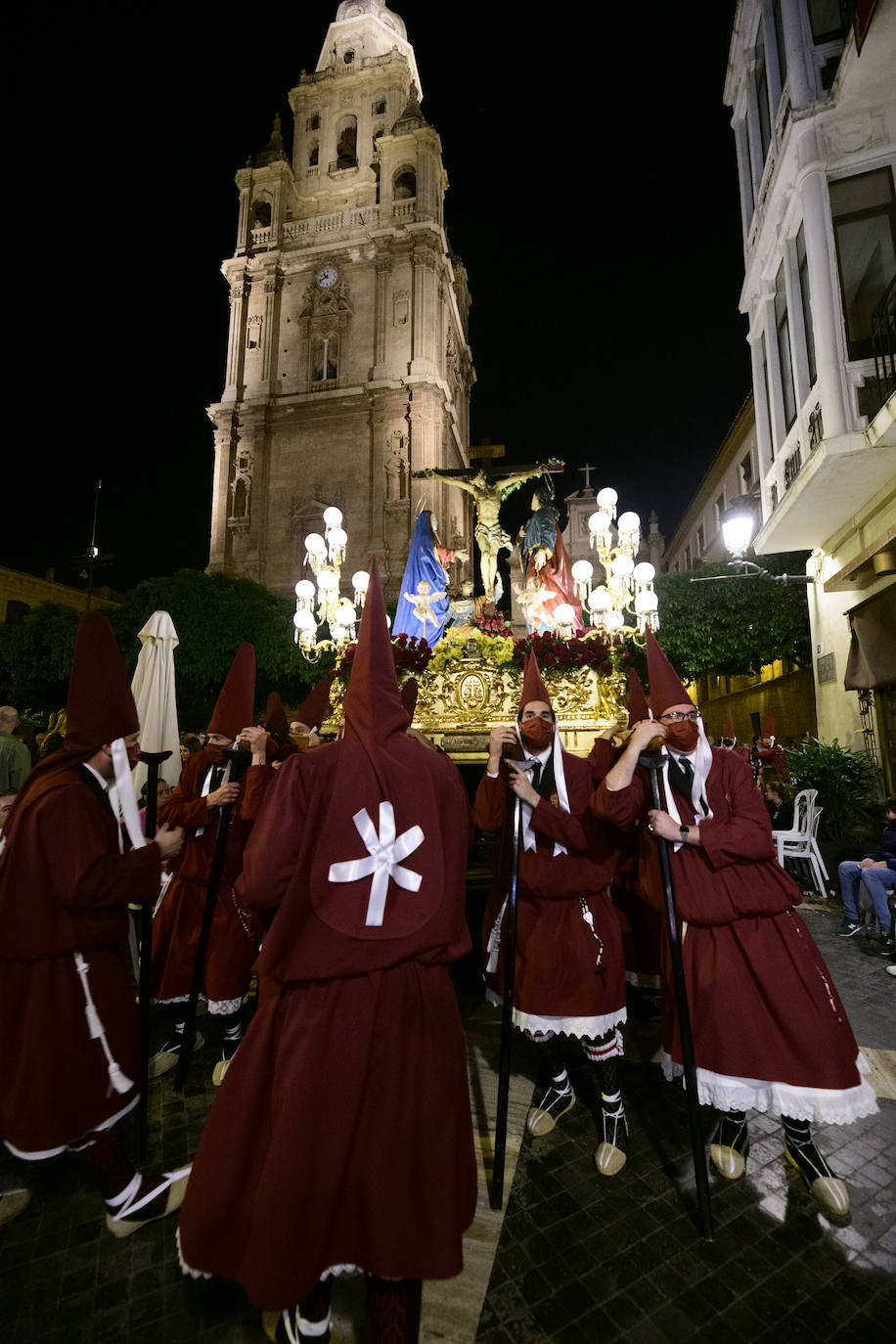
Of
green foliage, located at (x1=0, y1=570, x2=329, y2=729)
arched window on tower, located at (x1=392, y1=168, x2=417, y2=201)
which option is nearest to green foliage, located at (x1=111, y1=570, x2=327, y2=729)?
green foliage, located at (x1=0, y1=570, x2=329, y2=729)

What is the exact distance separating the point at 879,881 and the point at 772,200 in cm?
1169

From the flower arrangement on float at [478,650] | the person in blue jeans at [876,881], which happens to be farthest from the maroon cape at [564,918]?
the flower arrangement on float at [478,650]

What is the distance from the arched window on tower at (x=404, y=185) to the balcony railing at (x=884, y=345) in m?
34.1

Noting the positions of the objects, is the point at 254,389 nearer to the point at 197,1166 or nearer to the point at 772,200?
the point at 772,200

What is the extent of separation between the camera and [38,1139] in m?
2.55

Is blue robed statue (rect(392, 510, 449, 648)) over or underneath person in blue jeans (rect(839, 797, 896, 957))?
over

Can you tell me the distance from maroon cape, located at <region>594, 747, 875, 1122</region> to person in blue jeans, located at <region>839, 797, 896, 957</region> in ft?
14.3

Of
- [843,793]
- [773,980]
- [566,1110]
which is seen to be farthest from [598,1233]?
[843,793]

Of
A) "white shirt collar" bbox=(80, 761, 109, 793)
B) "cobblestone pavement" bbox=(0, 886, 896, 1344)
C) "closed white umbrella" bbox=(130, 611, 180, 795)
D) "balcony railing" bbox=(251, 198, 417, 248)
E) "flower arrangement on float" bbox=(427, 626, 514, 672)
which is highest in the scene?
"balcony railing" bbox=(251, 198, 417, 248)

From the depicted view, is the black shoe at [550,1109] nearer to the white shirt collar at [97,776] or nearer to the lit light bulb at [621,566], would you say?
the white shirt collar at [97,776]

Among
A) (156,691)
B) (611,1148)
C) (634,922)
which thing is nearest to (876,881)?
(634,922)

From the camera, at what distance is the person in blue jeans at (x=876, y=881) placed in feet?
21.3

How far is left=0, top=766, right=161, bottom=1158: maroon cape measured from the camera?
2.59 metres

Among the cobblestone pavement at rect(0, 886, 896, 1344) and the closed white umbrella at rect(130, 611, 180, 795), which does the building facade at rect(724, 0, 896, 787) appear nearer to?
the cobblestone pavement at rect(0, 886, 896, 1344)
